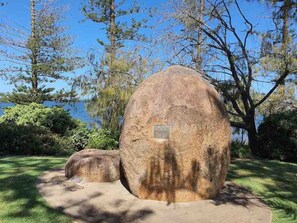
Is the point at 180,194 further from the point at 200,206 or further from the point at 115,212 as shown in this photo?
the point at 115,212

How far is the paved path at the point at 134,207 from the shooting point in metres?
4.64

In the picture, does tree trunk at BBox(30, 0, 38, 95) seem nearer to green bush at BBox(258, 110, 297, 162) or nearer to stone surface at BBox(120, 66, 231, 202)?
green bush at BBox(258, 110, 297, 162)

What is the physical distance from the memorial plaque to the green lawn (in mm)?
1882

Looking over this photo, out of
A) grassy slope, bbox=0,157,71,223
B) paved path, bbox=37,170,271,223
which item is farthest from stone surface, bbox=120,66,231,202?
grassy slope, bbox=0,157,71,223

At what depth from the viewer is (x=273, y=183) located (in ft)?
23.4

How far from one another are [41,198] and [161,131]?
218cm

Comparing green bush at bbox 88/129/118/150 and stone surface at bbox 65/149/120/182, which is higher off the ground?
green bush at bbox 88/129/118/150

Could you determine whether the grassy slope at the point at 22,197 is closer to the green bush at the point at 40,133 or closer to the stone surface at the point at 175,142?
the stone surface at the point at 175,142

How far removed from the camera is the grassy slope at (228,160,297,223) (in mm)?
5233

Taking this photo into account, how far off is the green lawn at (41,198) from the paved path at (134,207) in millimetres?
222

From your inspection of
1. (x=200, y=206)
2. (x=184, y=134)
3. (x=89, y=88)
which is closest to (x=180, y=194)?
(x=200, y=206)

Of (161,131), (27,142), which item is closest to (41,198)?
(161,131)

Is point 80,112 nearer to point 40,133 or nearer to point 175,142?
point 40,133

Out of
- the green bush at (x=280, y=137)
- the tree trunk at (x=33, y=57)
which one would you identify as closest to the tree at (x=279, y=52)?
the green bush at (x=280, y=137)
